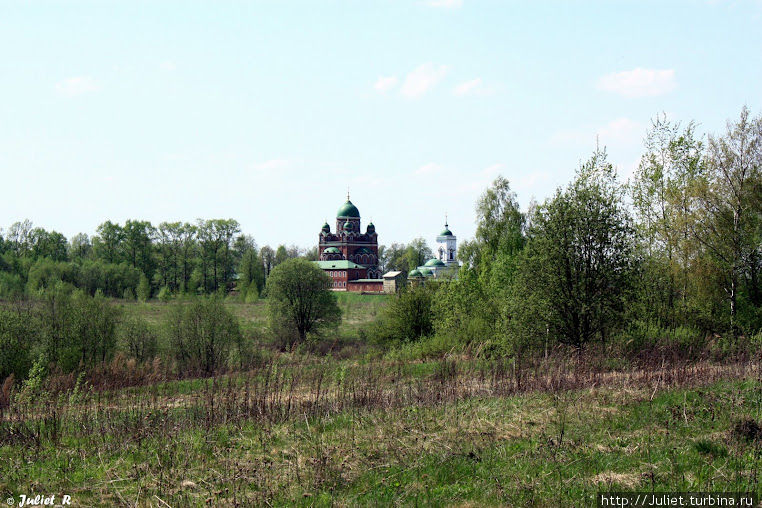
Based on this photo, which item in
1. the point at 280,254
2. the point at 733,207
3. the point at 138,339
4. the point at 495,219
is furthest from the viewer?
the point at 280,254

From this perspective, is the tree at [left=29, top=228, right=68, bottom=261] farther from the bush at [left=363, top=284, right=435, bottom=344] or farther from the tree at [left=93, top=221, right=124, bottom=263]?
the bush at [left=363, top=284, right=435, bottom=344]

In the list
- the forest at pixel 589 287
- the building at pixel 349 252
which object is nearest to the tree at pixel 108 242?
the building at pixel 349 252

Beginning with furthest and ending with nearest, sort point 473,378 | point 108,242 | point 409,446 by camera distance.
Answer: point 108,242
point 473,378
point 409,446

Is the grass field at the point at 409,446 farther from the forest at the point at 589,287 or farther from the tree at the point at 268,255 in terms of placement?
the tree at the point at 268,255

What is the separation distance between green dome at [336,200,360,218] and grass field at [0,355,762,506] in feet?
296

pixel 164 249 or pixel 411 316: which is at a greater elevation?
pixel 164 249

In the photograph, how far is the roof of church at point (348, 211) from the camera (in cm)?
10062

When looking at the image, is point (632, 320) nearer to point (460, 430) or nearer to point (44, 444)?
point (460, 430)

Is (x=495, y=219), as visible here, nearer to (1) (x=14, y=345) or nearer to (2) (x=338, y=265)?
(1) (x=14, y=345)

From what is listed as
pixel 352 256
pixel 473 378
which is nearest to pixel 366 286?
pixel 352 256

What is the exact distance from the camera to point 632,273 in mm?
16547

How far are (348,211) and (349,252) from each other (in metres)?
8.62

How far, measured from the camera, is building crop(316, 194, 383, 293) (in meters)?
90.1

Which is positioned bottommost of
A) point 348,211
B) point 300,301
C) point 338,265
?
point 300,301
